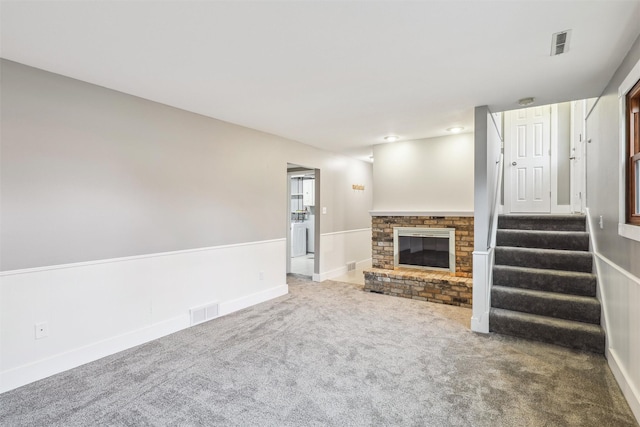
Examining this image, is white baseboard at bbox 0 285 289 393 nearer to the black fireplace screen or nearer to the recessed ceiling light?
the black fireplace screen

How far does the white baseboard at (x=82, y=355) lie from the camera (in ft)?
7.99

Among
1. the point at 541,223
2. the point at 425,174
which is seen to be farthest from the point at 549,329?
the point at 425,174

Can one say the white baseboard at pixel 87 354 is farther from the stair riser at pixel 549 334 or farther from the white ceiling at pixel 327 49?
the stair riser at pixel 549 334

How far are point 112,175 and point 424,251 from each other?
14.4 feet

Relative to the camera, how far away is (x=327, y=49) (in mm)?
2297

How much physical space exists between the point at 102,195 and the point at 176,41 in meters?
1.61

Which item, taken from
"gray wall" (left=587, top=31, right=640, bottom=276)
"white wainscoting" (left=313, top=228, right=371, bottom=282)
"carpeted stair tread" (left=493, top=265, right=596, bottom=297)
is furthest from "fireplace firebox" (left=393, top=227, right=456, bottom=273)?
"gray wall" (left=587, top=31, right=640, bottom=276)

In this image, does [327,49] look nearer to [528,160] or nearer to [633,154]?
[633,154]

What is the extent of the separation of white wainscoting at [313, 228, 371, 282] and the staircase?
288cm

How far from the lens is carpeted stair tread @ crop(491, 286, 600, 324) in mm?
3197

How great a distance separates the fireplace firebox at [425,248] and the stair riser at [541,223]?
72 centimetres

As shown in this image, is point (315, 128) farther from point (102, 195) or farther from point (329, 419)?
point (329, 419)

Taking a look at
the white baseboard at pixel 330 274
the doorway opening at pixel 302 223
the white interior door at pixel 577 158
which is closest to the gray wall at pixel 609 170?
the white interior door at pixel 577 158

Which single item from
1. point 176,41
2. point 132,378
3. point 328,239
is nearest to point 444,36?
point 176,41
